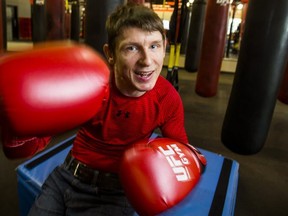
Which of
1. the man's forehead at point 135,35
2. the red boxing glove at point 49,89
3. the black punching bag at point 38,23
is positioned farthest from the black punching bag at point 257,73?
the black punching bag at point 38,23

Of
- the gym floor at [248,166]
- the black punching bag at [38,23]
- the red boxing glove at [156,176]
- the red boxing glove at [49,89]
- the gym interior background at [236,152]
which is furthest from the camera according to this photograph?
the black punching bag at [38,23]

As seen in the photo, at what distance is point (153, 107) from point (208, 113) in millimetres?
2314

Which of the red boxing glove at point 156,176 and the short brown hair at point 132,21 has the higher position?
the short brown hair at point 132,21

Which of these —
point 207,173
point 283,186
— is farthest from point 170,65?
point 207,173

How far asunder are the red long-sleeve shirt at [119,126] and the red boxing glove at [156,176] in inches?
5.0

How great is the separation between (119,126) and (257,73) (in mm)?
619

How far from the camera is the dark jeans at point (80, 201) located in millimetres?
791

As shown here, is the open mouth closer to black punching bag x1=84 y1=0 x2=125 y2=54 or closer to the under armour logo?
the under armour logo

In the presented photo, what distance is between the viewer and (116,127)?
0.82 m

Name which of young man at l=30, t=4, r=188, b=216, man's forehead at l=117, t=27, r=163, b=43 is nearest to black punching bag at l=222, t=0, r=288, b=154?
young man at l=30, t=4, r=188, b=216

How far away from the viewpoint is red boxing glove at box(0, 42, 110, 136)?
0.47 metres

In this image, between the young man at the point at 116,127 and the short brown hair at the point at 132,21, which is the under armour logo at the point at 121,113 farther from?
the short brown hair at the point at 132,21

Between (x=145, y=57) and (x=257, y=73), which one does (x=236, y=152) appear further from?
(x=145, y=57)

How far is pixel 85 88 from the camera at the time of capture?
533mm
